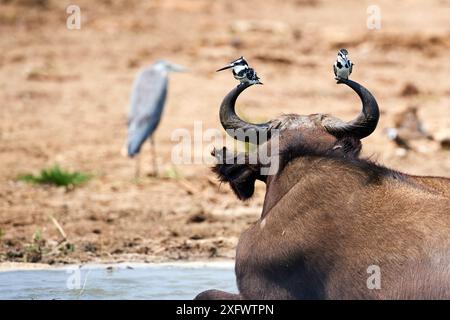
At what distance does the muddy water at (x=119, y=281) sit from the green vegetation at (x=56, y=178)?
120 inches

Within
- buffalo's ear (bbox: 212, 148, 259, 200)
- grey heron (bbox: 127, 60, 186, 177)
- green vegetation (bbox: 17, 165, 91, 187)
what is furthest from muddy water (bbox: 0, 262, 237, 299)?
grey heron (bbox: 127, 60, 186, 177)

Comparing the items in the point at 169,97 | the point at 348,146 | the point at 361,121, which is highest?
the point at 361,121

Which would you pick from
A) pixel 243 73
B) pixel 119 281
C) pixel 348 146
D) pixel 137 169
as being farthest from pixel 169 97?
pixel 348 146

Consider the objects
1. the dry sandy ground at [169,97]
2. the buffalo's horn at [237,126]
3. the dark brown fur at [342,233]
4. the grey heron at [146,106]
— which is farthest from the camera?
the grey heron at [146,106]

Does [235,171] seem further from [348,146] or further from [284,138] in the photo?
[348,146]

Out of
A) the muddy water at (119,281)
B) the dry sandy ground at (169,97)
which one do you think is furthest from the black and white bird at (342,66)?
the dry sandy ground at (169,97)

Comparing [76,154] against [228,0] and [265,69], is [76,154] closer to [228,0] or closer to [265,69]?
[265,69]

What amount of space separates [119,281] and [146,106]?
5.83 m

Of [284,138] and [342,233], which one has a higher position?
[284,138]

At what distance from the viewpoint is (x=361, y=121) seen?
5.18 metres

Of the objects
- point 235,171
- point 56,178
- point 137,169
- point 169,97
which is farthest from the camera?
point 169,97

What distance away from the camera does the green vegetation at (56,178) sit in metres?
10.5

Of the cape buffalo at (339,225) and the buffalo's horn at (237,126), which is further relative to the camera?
the buffalo's horn at (237,126)

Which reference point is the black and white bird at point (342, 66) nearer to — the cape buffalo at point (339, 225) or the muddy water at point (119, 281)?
the cape buffalo at point (339, 225)
